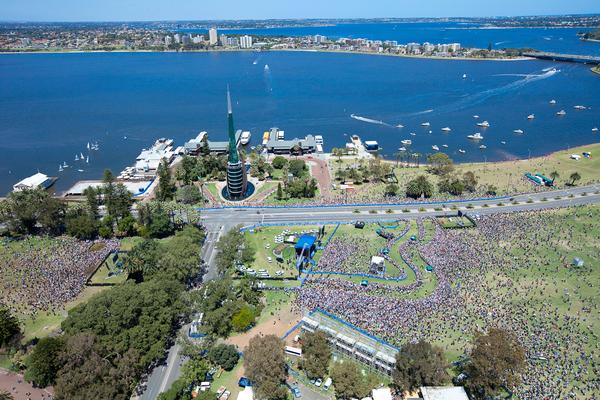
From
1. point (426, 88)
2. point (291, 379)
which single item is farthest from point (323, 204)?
point (426, 88)

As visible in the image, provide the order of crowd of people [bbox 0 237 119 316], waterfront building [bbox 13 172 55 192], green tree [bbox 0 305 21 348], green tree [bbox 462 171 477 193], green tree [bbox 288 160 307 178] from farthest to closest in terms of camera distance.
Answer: green tree [bbox 288 160 307 178], waterfront building [bbox 13 172 55 192], green tree [bbox 462 171 477 193], crowd of people [bbox 0 237 119 316], green tree [bbox 0 305 21 348]

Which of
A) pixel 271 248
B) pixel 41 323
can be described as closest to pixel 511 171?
pixel 271 248

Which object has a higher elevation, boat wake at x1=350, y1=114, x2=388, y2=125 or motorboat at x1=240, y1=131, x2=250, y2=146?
boat wake at x1=350, y1=114, x2=388, y2=125

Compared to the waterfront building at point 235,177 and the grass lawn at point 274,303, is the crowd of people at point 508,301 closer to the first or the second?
the grass lawn at point 274,303

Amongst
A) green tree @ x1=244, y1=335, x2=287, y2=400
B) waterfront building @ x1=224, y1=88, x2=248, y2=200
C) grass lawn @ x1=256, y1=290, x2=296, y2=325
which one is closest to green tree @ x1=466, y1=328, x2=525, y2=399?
green tree @ x1=244, y1=335, x2=287, y2=400

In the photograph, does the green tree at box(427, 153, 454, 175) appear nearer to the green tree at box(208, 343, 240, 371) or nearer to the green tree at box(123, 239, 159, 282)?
the green tree at box(123, 239, 159, 282)

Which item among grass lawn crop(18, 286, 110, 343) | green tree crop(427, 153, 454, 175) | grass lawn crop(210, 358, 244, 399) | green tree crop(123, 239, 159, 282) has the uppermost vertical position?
green tree crop(427, 153, 454, 175)
